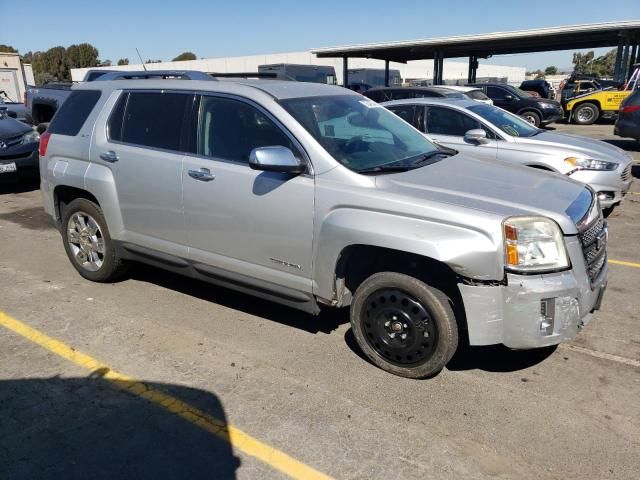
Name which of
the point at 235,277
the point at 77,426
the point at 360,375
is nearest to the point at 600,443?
the point at 360,375

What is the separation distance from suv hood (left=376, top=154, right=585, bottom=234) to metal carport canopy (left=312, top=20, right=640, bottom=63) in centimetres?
2447

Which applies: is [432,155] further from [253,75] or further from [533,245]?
[253,75]

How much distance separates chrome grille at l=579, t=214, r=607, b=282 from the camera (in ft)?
10.7

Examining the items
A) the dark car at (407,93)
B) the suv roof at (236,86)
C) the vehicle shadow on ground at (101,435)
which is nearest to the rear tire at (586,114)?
the dark car at (407,93)

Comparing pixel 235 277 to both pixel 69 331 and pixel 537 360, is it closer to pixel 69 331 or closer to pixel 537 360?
pixel 69 331

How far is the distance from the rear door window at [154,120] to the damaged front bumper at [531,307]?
245cm

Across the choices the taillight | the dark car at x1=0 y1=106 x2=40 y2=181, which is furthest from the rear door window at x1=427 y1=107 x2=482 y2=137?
the dark car at x1=0 y1=106 x2=40 y2=181

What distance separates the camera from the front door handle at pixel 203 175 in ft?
12.9

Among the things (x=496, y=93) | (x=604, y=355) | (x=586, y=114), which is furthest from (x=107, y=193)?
(x=586, y=114)

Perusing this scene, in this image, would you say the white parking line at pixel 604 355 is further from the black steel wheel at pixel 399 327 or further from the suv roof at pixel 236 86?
the suv roof at pixel 236 86

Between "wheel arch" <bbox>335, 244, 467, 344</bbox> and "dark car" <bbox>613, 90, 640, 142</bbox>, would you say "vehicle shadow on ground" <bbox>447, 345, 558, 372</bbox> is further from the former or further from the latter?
"dark car" <bbox>613, 90, 640, 142</bbox>

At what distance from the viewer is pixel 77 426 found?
118 inches

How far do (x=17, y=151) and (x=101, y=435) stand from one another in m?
8.10

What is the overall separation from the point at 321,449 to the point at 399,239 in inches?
49.2
